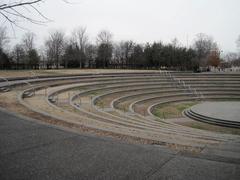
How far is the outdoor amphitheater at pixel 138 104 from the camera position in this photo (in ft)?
29.1

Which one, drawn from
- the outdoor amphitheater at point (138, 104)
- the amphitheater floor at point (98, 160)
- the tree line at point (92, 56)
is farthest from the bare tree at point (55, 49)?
the amphitheater floor at point (98, 160)

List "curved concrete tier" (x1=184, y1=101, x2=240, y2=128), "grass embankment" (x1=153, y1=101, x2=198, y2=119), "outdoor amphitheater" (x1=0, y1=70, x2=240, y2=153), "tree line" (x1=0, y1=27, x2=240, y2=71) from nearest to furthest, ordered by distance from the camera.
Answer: "outdoor amphitheater" (x1=0, y1=70, x2=240, y2=153) < "curved concrete tier" (x1=184, y1=101, x2=240, y2=128) < "grass embankment" (x1=153, y1=101, x2=198, y2=119) < "tree line" (x1=0, y1=27, x2=240, y2=71)

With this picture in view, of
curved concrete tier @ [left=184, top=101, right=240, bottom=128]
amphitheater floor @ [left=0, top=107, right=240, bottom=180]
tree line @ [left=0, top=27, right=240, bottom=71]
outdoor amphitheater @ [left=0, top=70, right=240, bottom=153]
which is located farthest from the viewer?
tree line @ [left=0, top=27, right=240, bottom=71]

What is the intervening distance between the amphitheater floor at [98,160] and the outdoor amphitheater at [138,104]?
0.71 m

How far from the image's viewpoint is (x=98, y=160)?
15.2ft

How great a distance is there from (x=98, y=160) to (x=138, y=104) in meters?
18.3

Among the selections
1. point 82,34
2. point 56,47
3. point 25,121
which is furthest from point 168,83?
point 82,34

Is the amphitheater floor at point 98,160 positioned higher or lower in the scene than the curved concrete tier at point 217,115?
higher

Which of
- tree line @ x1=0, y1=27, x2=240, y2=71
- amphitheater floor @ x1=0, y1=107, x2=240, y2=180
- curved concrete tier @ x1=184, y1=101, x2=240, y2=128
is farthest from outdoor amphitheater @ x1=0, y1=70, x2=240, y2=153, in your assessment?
tree line @ x1=0, y1=27, x2=240, y2=71

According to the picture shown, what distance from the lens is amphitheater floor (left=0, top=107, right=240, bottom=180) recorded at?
4.02 metres

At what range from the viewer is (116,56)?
82.1 meters

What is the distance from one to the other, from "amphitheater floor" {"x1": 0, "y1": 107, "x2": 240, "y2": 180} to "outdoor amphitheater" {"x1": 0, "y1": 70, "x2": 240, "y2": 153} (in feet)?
2.32

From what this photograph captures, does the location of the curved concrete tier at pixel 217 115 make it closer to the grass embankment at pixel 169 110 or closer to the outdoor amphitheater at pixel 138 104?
the outdoor amphitheater at pixel 138 104

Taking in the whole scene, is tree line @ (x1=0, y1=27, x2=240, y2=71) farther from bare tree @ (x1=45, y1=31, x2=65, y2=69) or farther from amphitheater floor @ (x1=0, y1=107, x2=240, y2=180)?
amphitheater floor @ (x1=0, y1=107, x2=240, y2=180)
